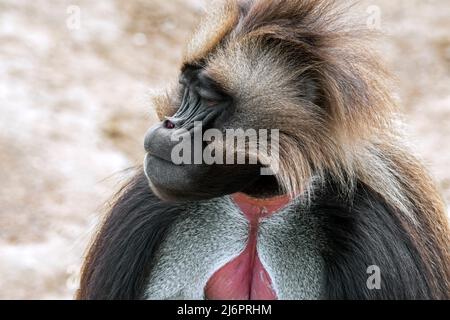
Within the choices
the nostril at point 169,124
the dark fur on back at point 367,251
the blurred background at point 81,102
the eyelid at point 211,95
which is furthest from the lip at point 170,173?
the blurred background at point 81,102

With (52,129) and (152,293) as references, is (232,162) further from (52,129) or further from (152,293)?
(52,129)

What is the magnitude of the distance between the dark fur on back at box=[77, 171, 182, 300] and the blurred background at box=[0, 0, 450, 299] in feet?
4.54

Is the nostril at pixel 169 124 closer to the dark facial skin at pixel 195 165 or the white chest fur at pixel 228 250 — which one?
the dark facial skin at pixel 195 165

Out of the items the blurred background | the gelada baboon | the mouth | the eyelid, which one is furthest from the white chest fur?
the blurred background

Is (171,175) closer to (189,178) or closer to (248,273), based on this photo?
(189,178)

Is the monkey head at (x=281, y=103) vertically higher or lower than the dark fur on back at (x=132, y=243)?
higher

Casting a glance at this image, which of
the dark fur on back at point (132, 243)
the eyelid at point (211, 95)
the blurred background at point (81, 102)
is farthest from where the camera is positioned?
the blurred background at point (81, 102)

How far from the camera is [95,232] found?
161 inches

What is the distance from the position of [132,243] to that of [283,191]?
0.66m

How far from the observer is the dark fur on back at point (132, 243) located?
3732mm

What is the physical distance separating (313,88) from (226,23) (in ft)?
1.31

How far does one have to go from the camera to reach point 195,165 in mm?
3305
